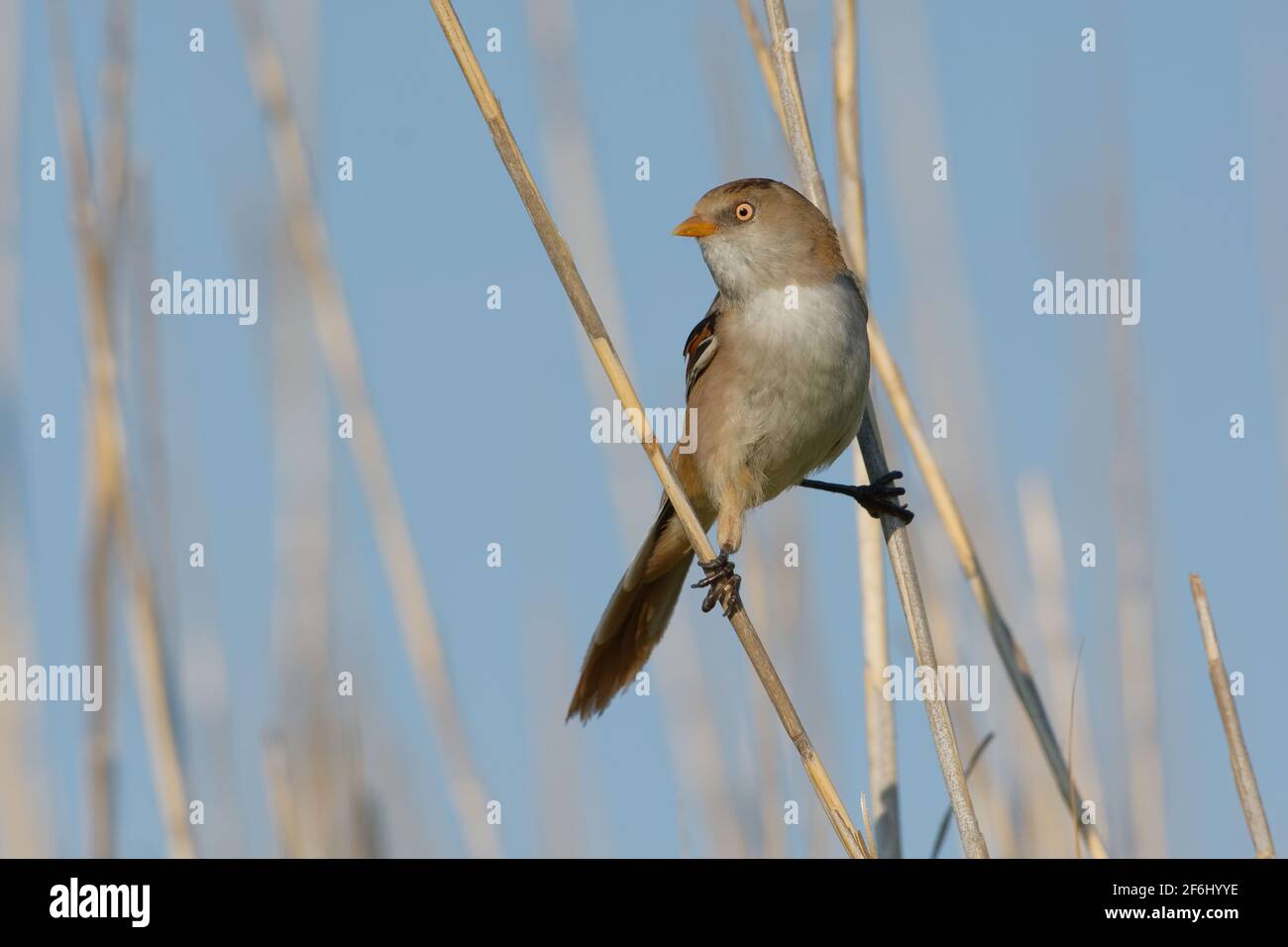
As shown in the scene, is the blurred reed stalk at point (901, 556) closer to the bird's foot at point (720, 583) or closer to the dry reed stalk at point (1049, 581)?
the bird's foot at point (720, 583)

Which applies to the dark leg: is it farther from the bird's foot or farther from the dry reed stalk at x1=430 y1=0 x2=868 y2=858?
the dry reed stalk at x1=430 y1=0 x2=868 y2=858

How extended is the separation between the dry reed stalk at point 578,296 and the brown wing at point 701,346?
1.26 meters

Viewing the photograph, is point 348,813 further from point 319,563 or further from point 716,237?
point 716,237

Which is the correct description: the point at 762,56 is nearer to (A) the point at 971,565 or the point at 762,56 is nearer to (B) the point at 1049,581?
(A) the point at 971,565

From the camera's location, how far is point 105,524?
3.24 meters

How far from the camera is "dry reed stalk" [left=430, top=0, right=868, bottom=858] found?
7.91 feet

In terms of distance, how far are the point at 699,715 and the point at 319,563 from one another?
1.20m

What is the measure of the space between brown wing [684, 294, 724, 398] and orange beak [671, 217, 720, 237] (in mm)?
254

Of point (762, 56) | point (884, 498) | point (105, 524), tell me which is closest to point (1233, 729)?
point (884, 498)

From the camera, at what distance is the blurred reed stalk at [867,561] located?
9.94 feet

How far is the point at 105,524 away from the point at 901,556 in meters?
1.85

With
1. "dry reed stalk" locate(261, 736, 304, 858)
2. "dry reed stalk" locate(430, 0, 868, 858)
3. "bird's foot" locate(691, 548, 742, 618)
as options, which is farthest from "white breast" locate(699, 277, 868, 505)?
"dry reed stalk" locate(261, 736, 304, 858)

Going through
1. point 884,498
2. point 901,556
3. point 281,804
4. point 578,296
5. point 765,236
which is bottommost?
point 281,804
